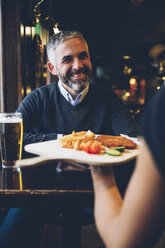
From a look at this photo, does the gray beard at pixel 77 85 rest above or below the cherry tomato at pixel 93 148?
above

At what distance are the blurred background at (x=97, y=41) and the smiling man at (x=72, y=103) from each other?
45 cm

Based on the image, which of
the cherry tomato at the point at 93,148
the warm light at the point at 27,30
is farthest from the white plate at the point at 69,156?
the warm light at the point at 27,30

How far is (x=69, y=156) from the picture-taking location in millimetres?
1103

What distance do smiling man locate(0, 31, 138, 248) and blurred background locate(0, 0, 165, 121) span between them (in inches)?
17.9

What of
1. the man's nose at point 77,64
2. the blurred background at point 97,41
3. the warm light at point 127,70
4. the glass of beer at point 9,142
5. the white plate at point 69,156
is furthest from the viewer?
the warm light at point 127,70

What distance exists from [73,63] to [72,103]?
0.38 metres

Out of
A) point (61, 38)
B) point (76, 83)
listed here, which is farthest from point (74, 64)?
point (61, 38)

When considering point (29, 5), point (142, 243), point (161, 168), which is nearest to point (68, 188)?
point (142, 243)

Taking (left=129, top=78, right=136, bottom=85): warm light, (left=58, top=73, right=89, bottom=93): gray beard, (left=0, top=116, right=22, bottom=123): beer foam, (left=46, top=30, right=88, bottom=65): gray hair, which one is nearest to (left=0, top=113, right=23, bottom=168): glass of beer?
(left=0, top=116, right=22, bottom=123): beer foam

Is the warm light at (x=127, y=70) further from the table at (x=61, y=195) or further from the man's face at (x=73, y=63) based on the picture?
the table at (x=61, y=195)

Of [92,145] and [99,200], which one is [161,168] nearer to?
[99,200]

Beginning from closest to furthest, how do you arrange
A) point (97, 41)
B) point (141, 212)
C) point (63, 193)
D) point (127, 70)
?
point (141, 212), point (63, 193), point (97, 41), point (127, 70)

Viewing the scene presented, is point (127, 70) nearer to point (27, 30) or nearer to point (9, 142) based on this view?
point (27, 30)

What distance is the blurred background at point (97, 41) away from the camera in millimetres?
2623
